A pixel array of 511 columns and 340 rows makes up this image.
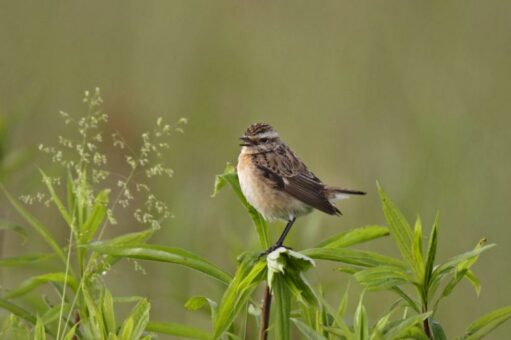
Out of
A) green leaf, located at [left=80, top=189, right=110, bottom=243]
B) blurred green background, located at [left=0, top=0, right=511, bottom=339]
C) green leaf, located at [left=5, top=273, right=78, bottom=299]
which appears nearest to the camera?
green leaf, located at [left=5, top=273, right=78, bottom=299]

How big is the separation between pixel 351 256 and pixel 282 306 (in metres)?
0.21

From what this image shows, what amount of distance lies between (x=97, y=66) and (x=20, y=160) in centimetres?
327

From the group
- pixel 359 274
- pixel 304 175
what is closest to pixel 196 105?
pixel 304 175

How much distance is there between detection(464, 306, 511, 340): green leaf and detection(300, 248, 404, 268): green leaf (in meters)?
0.24

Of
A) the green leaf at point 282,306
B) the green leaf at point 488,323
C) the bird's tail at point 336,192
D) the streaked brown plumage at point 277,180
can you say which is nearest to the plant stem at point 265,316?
the green leaf at point 282,306

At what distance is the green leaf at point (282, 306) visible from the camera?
2457mm

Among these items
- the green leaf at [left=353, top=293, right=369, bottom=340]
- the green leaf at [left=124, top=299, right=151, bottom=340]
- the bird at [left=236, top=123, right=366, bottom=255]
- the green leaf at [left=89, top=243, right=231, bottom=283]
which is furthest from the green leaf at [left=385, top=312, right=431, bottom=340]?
the bird at [left=236, top=123, right=366, bottom=255]

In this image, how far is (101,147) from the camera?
620 cm

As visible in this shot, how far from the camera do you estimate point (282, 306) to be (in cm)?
248

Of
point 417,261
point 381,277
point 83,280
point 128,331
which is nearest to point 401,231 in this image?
point 417,261

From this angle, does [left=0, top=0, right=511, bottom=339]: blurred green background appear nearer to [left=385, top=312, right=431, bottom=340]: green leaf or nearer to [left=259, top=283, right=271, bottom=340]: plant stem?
[left=259, top=283, right=271, bottom=340]: plant stem

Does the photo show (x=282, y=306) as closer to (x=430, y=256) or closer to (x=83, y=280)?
(x=430, y=256)

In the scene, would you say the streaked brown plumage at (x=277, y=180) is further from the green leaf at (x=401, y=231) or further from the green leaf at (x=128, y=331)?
the green leaf at (x=128, y=331)

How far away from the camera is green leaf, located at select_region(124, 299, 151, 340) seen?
246 cm
